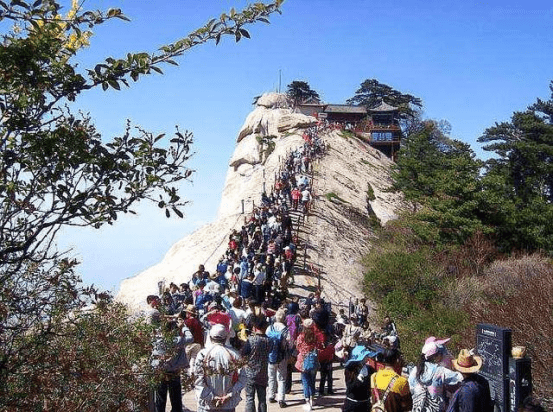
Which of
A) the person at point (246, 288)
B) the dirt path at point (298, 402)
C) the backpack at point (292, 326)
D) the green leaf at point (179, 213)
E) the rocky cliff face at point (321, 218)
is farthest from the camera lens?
the rocky cliff face at point (321, 218)

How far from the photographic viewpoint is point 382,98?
7706 cm

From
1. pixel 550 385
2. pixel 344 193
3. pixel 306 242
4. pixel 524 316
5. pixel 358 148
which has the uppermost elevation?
pixel 358 148

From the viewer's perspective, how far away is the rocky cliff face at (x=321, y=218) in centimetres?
2831

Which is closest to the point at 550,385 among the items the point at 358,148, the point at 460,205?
the point at 460,205

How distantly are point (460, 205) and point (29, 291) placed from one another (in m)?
26.2

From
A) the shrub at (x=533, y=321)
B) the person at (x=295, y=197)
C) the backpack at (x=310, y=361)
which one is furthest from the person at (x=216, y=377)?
the person at (x=295, y=197)

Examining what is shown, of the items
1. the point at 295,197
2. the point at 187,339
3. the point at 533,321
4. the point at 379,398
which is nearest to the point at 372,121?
the point at 295,197

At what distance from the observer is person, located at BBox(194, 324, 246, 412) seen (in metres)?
6.16

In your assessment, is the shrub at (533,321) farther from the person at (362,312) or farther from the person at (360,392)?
the person at (360,392)

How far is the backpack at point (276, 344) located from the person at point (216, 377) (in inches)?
104

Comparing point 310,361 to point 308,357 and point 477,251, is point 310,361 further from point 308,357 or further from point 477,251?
point 477,251

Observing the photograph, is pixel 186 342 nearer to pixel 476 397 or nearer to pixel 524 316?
pixel 476 397

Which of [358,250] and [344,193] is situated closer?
[358,250]

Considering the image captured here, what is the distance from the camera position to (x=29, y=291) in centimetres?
463
